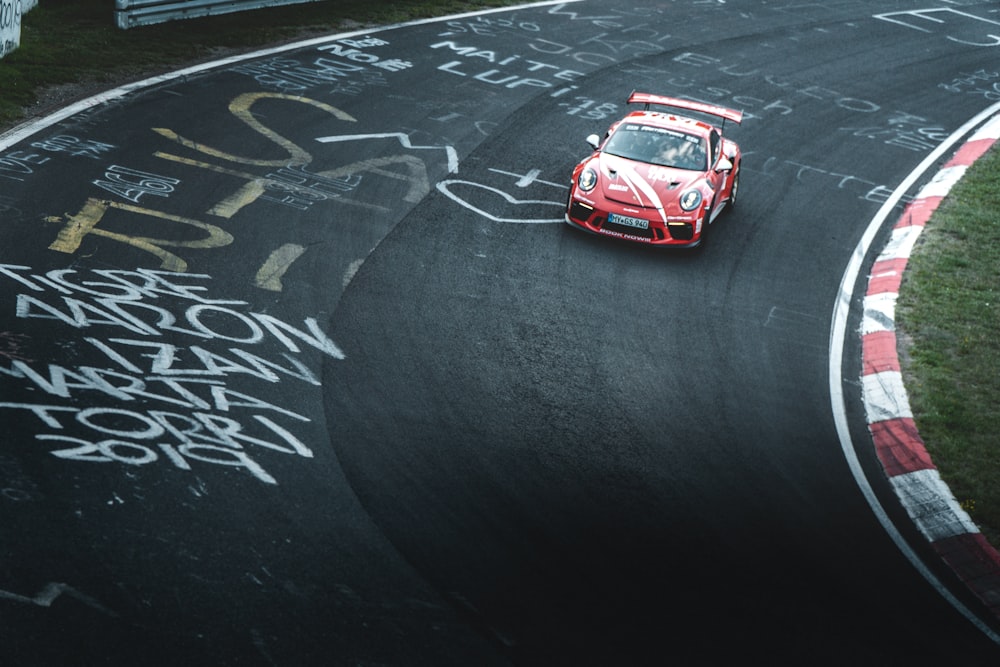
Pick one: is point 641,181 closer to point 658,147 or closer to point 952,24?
point 658,147

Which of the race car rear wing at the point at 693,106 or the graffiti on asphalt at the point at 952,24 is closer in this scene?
the race car rear wing at the point at 693,106

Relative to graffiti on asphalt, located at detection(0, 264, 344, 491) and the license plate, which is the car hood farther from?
graffiti on asphalt, located at detection(0, 264, 344, 491)

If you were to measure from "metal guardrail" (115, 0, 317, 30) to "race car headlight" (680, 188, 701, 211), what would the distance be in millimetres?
11413

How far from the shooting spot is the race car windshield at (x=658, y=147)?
49.7 feet

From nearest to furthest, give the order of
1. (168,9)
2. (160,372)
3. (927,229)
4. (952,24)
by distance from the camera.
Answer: (160,372) < (927,229) < (168,9) < (952,24)

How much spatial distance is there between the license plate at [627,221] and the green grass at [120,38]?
853 centimetres

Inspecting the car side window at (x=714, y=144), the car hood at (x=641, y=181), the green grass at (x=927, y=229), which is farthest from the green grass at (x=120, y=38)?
the car side window at (x=714, y=144)

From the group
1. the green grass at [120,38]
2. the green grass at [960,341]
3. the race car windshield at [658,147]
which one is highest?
the green grass at [120,38]

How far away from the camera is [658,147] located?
15.4m

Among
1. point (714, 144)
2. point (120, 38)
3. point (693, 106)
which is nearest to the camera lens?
point (714, 144)

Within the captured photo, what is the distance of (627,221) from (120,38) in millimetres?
10639

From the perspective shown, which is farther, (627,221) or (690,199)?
(690,199)

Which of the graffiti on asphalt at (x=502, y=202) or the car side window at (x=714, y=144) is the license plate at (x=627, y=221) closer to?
the graffiti on asphalt at (x=502, y=202)

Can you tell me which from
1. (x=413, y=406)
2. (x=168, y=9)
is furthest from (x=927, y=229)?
(x=168, y=9)
